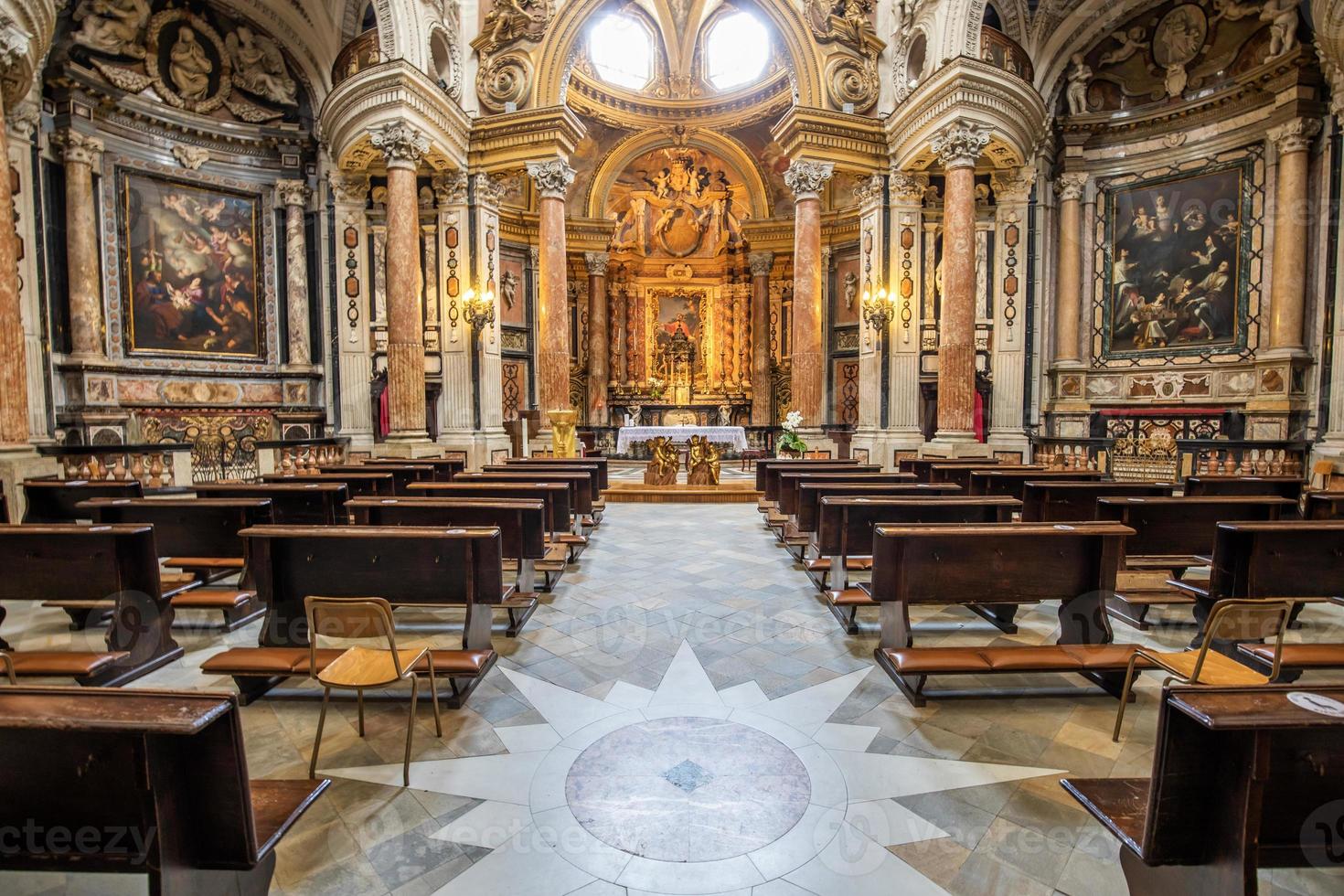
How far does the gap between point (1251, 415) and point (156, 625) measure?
1756cm

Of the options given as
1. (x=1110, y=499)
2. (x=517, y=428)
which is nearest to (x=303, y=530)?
(x=1110, y=499)

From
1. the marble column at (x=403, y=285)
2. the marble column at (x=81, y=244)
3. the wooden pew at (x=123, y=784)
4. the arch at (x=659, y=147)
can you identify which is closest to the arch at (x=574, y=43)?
the marble column at (x=403, y=285)

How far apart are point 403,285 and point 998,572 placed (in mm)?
12451

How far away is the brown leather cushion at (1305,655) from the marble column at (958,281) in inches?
378

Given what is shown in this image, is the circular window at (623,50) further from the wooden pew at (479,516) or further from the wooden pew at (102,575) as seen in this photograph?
the wooden pew at (102,575)

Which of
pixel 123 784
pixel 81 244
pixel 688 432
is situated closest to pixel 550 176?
pixel 688 432

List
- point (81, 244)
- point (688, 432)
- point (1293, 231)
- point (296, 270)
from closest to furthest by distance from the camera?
point (1293, 231)
point (81, 244)
point (296, 270)
point (688, 432)

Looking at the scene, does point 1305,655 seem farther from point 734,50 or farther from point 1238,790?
point 734,50

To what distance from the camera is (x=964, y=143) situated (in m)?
12.5

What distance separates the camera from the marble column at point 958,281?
12617 millimetres

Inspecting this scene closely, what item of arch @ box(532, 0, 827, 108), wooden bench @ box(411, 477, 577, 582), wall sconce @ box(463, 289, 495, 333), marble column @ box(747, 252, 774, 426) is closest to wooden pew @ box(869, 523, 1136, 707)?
wooden bench @ box(411, 477, 577, 582)

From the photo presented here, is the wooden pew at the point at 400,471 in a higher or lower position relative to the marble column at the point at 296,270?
lower

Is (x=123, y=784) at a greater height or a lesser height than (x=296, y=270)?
lesser

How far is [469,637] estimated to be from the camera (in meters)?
4.11
